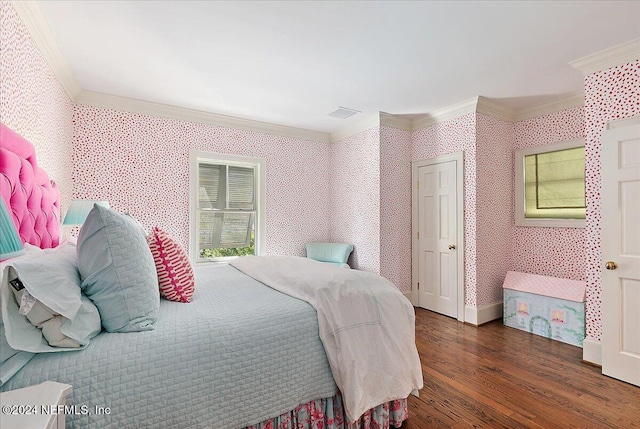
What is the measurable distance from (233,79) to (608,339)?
388 centimetres

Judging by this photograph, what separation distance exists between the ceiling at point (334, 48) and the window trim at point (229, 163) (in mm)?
699

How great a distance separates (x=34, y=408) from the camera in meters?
0.73

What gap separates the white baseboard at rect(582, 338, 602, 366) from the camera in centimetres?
252

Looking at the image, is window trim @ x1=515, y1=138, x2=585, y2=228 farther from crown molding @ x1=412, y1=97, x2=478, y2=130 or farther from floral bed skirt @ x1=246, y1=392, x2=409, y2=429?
floral bed skirt @ x1=246, y1=392, x2=409, y2=429

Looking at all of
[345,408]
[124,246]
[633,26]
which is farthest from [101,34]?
[633,26]

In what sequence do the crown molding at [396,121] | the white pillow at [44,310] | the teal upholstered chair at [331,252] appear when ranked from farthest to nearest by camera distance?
1. the teal upholstered chair at [331,252]
2. the crown molding at [396,121]
3. the white pillow at [44,310]

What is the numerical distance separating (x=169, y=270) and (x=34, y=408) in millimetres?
906

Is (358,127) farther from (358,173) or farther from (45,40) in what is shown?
(45,40)

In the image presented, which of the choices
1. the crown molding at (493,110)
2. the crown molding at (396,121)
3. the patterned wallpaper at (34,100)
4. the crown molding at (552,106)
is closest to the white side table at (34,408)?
the patterned wallpaper at (34,100)

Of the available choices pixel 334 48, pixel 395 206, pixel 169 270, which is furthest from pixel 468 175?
pixel 169 270

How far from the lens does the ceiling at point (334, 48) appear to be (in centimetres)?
200

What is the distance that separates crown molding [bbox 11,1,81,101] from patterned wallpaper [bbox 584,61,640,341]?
165 inches

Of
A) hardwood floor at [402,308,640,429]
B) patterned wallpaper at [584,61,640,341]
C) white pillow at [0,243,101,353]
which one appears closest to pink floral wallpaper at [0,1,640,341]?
patterned wallpaper at [584,61,640,341]

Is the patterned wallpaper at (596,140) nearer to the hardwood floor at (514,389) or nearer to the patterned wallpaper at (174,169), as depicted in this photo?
the hardwood floor at (514,389)
